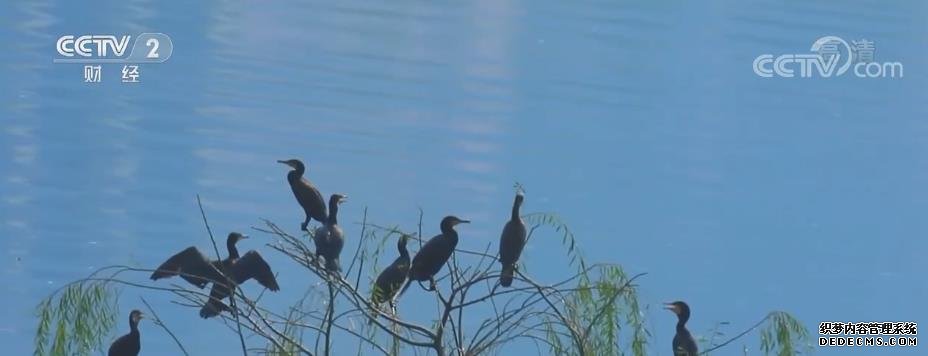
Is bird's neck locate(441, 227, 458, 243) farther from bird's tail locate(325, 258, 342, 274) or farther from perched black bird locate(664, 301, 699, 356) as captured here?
perched black bird locate(664, 301, 699, 356)

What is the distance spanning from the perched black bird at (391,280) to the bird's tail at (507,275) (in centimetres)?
18

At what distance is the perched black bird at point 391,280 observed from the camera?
3293 millimetres

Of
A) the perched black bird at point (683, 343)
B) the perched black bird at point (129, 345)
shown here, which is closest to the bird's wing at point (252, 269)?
the perched black bird at point (129, 345)

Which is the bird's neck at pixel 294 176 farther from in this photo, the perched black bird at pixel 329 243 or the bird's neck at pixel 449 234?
the bird's neck at pixel 449 234

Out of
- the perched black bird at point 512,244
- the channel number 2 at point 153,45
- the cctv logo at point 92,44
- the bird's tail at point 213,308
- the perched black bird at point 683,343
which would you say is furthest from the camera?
the channel number 2 at point 153,45

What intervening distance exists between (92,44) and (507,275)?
7.06 meters

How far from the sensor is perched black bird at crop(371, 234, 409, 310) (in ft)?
10.8

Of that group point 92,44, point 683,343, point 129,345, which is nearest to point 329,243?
point 129,345

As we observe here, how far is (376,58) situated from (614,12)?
2457 mm

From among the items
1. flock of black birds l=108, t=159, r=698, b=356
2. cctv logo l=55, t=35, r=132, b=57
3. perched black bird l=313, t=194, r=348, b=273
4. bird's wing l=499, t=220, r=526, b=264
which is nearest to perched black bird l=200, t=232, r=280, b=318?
flock of black birds l=108, t=159, r=698, b=356

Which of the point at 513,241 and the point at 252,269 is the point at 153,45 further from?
the point at 513,241

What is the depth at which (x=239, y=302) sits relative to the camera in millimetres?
3559

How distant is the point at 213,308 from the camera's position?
3340 millimetres

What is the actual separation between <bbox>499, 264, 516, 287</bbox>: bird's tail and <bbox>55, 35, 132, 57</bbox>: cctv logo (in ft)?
21.9
